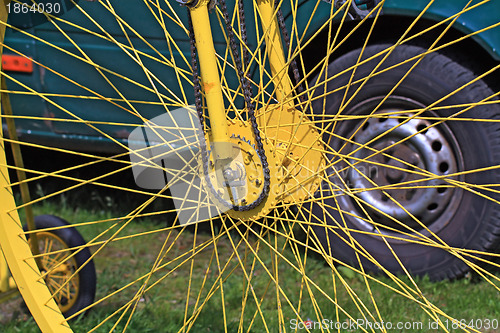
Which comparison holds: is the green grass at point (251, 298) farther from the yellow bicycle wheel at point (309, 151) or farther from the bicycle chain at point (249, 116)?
the bicycle chain at point (249, 116)

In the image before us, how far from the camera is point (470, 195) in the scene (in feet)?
9.36

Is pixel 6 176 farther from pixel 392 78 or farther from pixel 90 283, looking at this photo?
pixel 392 78

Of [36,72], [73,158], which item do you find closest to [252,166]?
[36,72]

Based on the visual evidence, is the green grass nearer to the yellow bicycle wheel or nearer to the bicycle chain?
the yellow bicycle wheel

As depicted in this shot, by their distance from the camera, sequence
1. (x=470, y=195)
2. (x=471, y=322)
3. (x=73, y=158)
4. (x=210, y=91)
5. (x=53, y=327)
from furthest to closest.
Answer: (x=73, y=158) → (x=470, y=195) → (x=471, y=322) → (x=53, y=327) → (x=210, y=91)

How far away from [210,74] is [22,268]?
3.31 ft

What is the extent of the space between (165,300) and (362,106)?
1283 millimetres

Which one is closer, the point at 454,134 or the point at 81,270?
the point at 81,270

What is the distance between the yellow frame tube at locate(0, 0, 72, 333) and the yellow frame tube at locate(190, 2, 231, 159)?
2.69ft

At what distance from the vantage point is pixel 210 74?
1797 mm

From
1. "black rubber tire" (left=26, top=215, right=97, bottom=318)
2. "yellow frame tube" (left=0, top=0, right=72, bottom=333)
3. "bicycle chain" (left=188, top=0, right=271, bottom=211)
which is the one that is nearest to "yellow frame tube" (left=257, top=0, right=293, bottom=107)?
"bicycle chain" (left=188, top=0, right=271, bottom=211)

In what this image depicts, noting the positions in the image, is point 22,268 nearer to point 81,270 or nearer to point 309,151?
point 81,270

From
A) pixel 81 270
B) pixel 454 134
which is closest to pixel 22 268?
pixel 81 270

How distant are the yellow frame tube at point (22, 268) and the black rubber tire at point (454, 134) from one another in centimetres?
121
